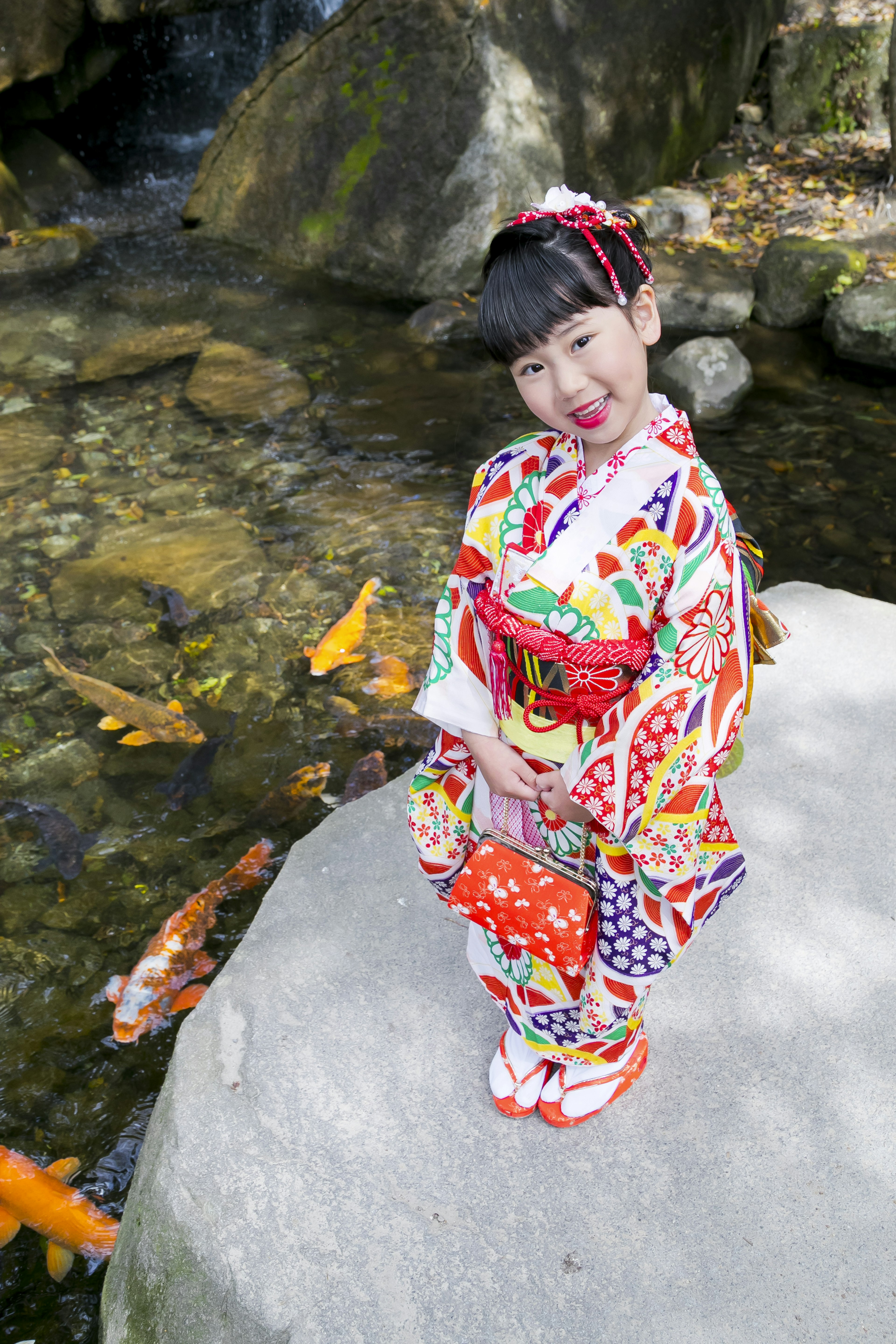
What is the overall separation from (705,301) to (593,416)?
5360 mm

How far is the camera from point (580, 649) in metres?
1.63

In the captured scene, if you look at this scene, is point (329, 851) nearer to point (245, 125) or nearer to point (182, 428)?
point (182, 428)

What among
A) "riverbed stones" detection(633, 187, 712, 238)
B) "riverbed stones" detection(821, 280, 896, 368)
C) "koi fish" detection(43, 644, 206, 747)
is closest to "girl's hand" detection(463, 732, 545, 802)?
"koi fish" detection(43, 644, 206, 747)

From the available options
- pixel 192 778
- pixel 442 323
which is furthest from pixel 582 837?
pixel 442 323

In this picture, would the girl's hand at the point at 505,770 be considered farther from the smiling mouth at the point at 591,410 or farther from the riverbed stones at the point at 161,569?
the riverbed stones at the point at 161,569

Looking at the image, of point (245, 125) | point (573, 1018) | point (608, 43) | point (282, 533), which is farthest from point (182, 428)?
point (573, 1018)

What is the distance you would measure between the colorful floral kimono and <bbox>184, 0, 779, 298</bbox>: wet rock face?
5.68 meters

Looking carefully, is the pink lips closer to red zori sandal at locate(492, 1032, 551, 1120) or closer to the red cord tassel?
the red cord tassel

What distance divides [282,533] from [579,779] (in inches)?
138

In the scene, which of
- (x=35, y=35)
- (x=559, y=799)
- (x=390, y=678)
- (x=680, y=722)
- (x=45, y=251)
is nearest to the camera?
(x=680, y=722)

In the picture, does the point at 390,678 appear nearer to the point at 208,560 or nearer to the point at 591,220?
the point at 208,560

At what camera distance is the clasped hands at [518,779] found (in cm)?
174

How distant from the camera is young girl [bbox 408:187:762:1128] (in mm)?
1524

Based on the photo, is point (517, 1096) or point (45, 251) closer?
point (517, 1096)
